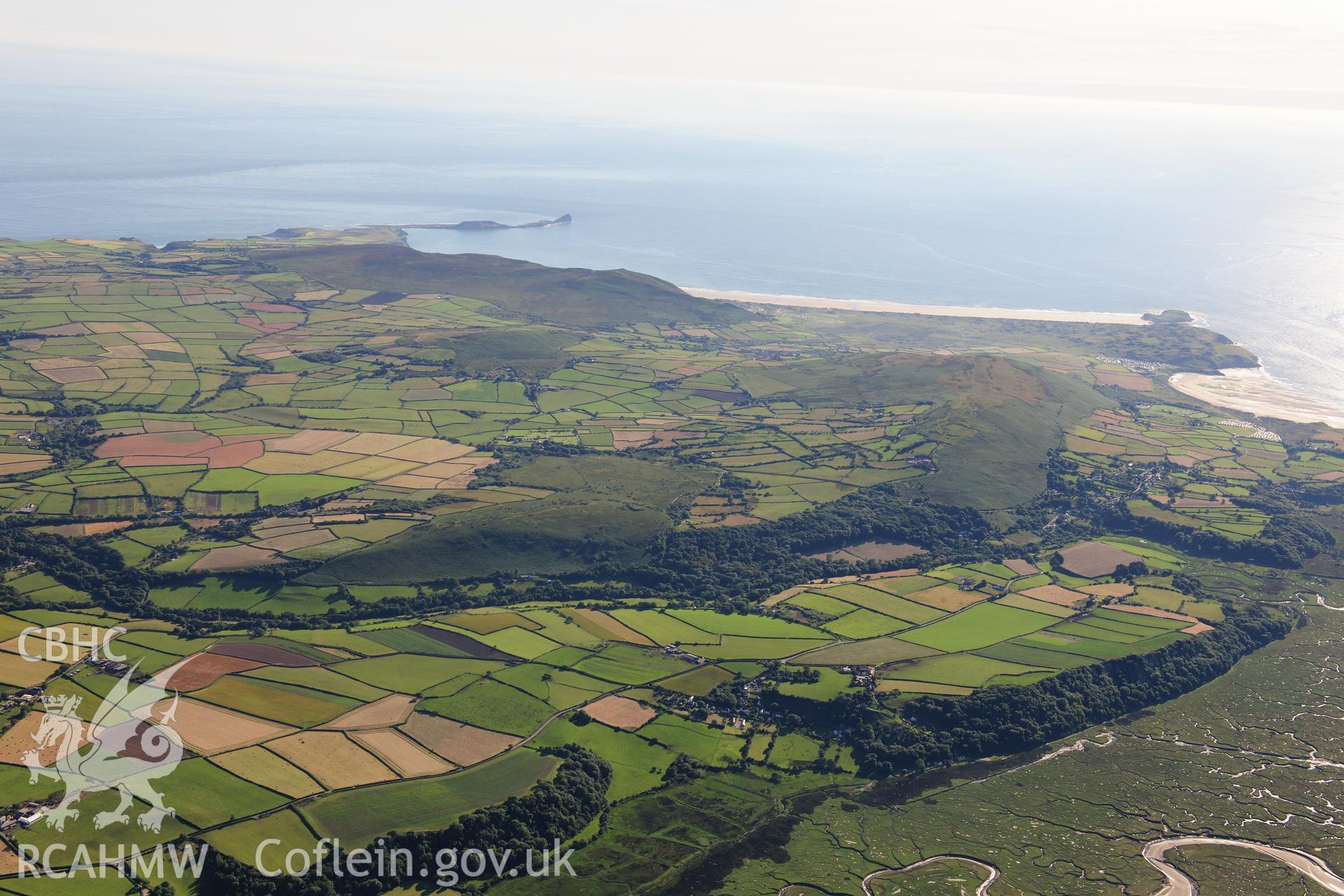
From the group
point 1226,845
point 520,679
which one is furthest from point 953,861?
point 520,679

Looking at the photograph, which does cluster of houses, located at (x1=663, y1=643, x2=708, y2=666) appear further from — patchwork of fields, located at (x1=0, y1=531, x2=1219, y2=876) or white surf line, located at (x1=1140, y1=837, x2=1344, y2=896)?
white surf line, located at (x1=1140, y1=837, x2=1344, y2=896)

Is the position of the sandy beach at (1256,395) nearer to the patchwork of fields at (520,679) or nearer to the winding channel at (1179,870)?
the patchwork of fields at (520,679)

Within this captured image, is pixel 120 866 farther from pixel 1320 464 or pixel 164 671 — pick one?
pixel 1320 464

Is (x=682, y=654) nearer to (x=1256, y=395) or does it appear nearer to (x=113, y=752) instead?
(x=113, y=752)

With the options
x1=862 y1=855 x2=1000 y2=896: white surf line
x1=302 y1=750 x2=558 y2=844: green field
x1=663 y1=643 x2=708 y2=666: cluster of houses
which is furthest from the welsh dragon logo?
x1=862 y1=855 x2=1000 y2=896: white surf line

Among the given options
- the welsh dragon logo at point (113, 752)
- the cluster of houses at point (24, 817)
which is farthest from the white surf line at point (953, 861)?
the cluster of houses at point (24, 817)

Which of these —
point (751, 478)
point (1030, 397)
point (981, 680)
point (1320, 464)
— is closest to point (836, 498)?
point (751, 478)
